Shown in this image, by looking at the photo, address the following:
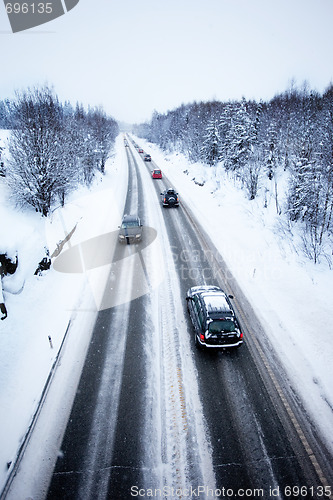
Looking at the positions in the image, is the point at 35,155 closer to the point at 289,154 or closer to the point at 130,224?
the point at 130,224

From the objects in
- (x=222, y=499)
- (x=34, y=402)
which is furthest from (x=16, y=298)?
(x=222, y=499)

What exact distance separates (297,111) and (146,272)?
112 feet

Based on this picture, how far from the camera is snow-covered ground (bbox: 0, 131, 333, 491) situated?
7383mm

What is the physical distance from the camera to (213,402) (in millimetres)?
7109

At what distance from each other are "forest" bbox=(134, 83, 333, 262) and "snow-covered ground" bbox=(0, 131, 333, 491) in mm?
1974

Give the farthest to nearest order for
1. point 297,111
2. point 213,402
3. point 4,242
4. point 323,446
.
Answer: point 297,111 < point 4,242 < point 213,402 < point 323,446

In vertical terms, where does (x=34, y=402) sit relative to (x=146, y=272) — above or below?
below

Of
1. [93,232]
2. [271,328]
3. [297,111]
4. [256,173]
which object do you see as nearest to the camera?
[271,328]

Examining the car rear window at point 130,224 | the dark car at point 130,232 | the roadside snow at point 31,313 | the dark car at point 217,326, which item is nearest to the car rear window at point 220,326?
the dark car at point 217,326

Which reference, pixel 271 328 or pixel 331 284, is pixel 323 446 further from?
pixel 331 284

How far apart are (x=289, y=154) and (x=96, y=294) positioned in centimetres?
2755

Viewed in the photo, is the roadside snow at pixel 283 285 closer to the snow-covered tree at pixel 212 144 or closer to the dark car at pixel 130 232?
the dark car at pixel 130 232

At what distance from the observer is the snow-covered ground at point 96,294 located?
24.2 feet

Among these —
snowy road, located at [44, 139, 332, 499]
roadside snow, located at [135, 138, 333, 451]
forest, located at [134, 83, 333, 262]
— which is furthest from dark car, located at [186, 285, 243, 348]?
A: forest, located at [134, 83, 333, 262]
